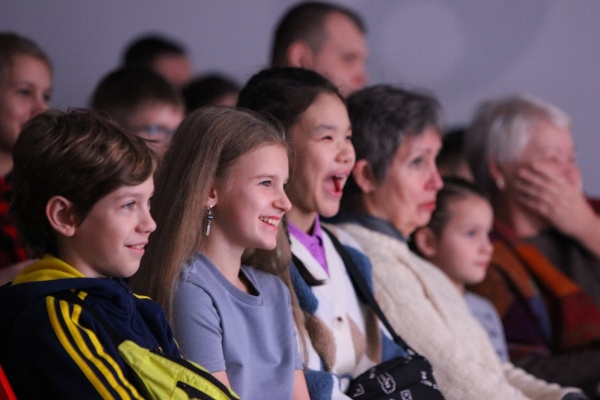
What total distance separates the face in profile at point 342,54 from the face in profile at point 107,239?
1.69 m

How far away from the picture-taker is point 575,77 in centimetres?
453

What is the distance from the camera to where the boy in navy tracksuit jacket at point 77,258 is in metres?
1.22

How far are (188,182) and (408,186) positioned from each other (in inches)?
36.3

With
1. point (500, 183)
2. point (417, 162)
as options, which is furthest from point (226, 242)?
point (500, 183)

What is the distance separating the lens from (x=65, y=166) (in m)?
1.31

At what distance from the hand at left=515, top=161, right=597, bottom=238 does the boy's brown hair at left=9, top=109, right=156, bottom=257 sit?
2118mm

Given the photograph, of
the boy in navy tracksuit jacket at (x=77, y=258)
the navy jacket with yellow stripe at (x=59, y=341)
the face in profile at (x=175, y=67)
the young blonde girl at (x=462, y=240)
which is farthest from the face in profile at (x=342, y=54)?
the navy jacket with yellow stripe at (x=59, y=341)

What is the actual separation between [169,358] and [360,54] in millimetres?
1996

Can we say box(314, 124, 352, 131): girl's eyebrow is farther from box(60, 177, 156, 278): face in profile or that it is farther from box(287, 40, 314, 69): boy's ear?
box(287, 40, 314, 69): boy's ear

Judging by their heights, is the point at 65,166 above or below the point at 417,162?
above

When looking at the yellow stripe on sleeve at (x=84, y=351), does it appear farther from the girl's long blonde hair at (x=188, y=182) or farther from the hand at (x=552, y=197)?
the hand at (x=552, y=197)

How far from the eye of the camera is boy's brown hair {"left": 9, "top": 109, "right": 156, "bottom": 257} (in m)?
1.32

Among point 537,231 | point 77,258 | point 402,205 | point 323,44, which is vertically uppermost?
point 323,44

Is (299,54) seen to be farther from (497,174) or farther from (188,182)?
(188,182)
